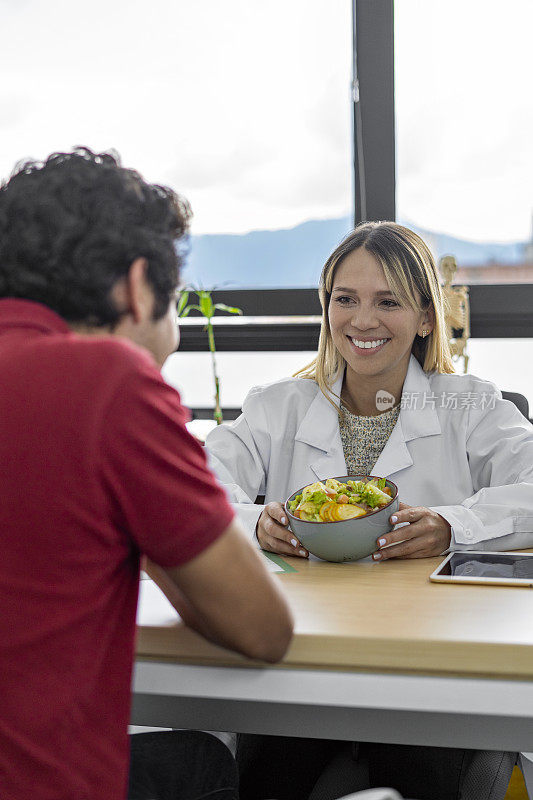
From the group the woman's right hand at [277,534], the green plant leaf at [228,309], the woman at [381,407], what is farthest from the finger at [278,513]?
the green plant leaf at [228,309]

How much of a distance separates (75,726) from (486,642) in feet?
1.46

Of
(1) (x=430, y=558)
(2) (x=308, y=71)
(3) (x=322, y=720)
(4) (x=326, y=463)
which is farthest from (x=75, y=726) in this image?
(2) (x=308, y=71)

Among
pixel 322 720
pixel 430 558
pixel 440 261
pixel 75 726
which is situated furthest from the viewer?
pixel 440 261

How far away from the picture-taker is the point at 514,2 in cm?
283

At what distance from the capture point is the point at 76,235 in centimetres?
81

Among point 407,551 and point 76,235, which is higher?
point 76,235

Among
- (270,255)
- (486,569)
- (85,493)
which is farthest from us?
(270,255)

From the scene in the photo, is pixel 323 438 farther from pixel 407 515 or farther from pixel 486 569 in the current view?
pixel 486 569

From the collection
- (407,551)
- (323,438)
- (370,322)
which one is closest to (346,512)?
(407,551)

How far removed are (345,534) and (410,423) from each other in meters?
0.59

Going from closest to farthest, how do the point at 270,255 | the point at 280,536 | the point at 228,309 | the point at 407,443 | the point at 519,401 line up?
the point at 280,536 → the point at 407,443 → the point at 519,401 → the point at 228,309 → the point at 270,255

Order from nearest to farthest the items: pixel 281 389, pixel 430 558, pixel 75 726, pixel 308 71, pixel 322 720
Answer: pixel 75 726 < pixel 322 720 < pixel 430 558 < pixel 281 389 < pixel 308 71

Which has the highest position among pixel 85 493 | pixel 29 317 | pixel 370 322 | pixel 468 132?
pixel 468 132

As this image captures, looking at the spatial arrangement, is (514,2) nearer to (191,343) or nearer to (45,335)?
(191,343)
